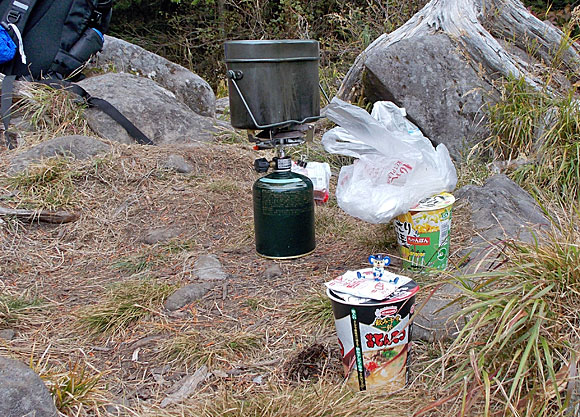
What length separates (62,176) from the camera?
4.23 metres

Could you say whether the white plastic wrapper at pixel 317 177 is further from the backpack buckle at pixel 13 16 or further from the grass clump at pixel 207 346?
the backpack buckle at pixel 13 16

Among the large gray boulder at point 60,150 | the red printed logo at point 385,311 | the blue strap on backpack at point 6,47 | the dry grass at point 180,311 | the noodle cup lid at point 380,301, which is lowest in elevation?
the dry grass at point 180,311

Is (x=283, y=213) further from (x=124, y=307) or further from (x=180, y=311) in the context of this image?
(x=124, y=307)

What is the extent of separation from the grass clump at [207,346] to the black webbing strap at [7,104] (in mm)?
3122

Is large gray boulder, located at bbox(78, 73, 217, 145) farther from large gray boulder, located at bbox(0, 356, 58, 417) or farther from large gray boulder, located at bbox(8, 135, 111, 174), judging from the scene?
large gray boulder, located at bbox(0, 356, 58, 417)

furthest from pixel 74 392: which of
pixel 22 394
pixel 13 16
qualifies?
pixel 13 16

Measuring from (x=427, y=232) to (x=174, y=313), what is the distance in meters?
1.29

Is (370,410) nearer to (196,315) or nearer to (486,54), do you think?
(196,315)

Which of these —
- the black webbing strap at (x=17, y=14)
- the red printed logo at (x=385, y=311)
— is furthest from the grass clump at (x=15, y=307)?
the black webbing strap at (x=17, y=14)

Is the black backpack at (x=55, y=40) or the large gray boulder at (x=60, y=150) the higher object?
the black backpack at (x=55, y=40)

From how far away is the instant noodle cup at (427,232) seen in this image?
2.95 metres

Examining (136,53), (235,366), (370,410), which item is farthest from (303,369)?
(136,53)

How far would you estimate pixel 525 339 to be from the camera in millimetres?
1886

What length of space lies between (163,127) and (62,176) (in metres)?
1.41
